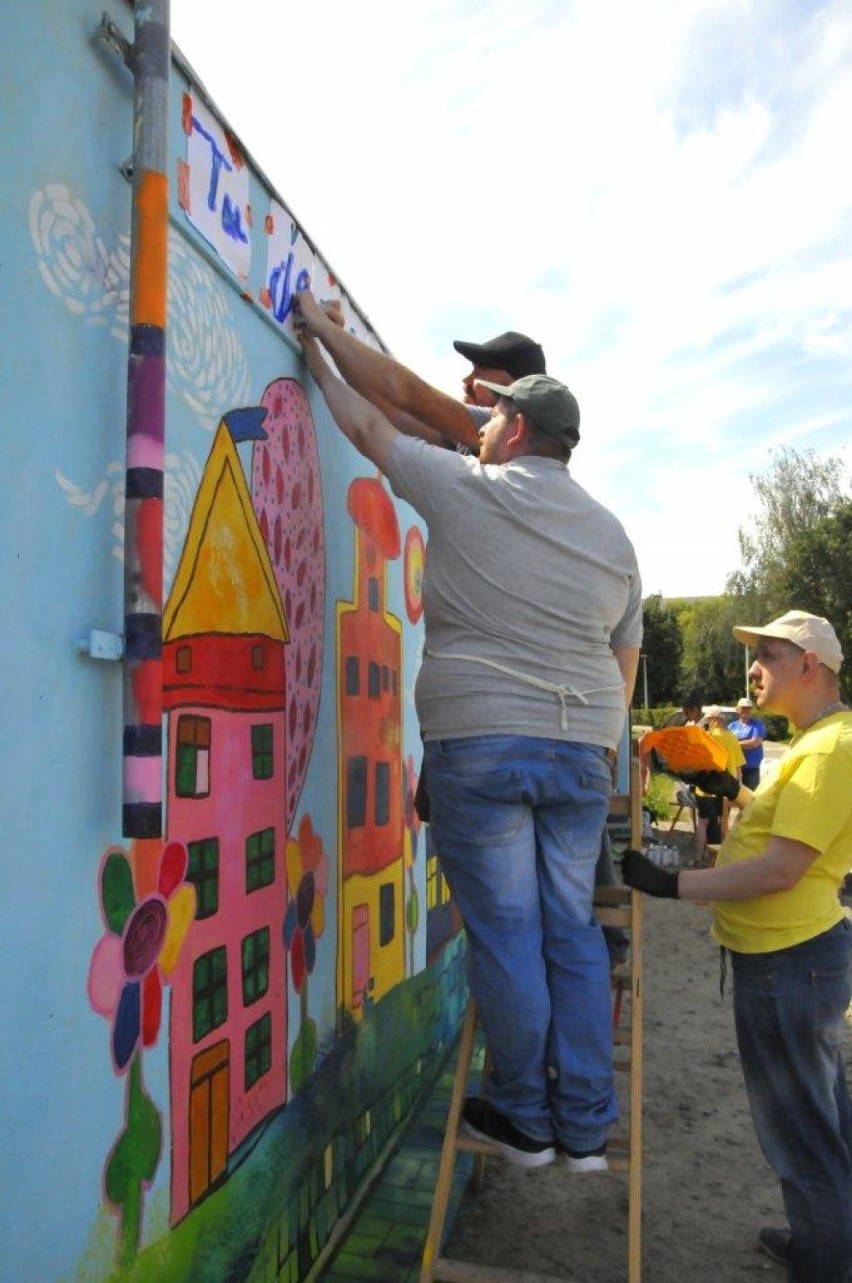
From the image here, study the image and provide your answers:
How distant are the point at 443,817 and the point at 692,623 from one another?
55.5 meters

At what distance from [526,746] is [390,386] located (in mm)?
1227

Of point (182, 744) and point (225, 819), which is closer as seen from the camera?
point (182, 744)

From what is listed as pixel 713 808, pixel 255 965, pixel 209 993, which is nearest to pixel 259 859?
pixel 255 965

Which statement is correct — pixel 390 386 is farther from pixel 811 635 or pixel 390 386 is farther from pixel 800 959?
pixel 800 959

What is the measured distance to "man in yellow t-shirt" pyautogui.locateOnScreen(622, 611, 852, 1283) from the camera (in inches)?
106

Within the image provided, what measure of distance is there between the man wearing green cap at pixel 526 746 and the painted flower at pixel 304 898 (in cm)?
51

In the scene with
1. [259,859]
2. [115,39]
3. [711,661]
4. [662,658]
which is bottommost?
[259,859]

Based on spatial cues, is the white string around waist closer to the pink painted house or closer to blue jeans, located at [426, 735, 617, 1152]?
blue jeans, located at [426, 735, 617, 1152]

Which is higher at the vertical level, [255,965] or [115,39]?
[115,39]

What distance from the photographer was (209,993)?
219 cm

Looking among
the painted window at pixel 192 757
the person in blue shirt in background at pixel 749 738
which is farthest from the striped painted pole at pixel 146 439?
the person in blue shirt in background at pixel 749 738

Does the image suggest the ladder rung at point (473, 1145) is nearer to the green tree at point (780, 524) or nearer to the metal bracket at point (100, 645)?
the metal bracket at point (100, 645)

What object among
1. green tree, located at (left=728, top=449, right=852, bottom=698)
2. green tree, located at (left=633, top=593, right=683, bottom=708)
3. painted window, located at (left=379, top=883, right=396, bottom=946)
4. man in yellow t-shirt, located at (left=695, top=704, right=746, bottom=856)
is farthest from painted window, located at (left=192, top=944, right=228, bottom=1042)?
green tree, located at (left=633, top=593, right=683, bottom=708)

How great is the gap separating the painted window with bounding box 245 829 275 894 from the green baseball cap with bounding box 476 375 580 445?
4.25 feet
